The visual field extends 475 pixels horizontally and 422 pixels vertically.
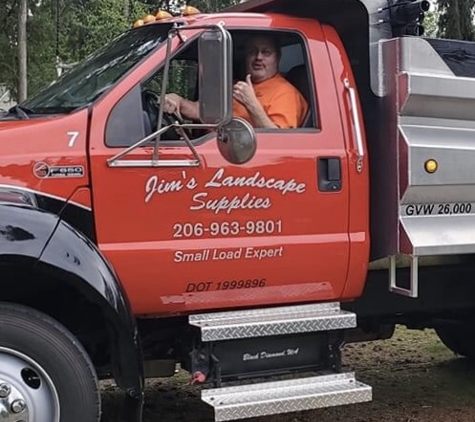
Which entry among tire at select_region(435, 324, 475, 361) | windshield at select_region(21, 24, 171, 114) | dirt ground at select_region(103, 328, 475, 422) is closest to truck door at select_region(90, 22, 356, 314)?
windshield at select_region(21, 24, 171, 114)

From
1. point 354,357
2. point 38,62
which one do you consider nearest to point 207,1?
point 38,62

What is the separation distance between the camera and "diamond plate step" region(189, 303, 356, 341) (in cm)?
399

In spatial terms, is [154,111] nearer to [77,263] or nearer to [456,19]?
[77,263]

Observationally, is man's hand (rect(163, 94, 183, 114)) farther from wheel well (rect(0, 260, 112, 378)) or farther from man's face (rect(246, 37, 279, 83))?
wheel well (rect(0, 260, 112, 378))

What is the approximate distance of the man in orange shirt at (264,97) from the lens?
13.7 ft

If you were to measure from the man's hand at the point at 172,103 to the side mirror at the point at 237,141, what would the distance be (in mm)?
365

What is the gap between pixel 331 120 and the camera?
4.30 m

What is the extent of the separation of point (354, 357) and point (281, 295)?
2672 mm

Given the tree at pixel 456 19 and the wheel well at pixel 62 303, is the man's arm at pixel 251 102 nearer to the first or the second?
the wheel well at pixel 62 303

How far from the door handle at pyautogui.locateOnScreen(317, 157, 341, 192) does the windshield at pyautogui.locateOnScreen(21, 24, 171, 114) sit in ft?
3.28

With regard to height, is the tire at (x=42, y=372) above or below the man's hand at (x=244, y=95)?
below

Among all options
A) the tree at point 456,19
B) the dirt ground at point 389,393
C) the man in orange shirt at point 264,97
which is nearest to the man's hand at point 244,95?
the man in orange shirt at point 264,97

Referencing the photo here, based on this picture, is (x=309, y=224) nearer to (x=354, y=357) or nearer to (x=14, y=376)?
(x=14, y=376)

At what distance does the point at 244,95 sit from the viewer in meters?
4.17
